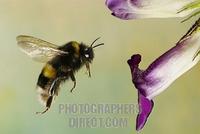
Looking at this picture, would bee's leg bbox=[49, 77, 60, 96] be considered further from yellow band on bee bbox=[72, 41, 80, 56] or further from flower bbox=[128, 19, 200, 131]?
flower bbox=[128, 19, 200, 131]

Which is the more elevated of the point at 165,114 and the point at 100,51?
the point at 100,51

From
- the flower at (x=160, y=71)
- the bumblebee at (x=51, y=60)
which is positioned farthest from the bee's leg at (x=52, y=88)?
the flower at (x=160, y=71)

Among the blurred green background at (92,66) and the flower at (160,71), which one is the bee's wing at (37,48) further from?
the flower at (160,71)

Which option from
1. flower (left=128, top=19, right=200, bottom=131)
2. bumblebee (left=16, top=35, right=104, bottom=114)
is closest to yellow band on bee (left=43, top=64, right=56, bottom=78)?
bumblebee (left=16, top=35, right=104, bottom=114)

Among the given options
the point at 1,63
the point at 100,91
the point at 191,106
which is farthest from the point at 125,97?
the point at 1,63

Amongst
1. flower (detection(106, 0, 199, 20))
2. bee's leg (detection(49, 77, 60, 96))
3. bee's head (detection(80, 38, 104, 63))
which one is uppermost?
flower (detection(106, 0, 199, 20))

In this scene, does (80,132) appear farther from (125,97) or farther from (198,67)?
(198,67)

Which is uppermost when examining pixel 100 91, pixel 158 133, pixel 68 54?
pixel 68 54
